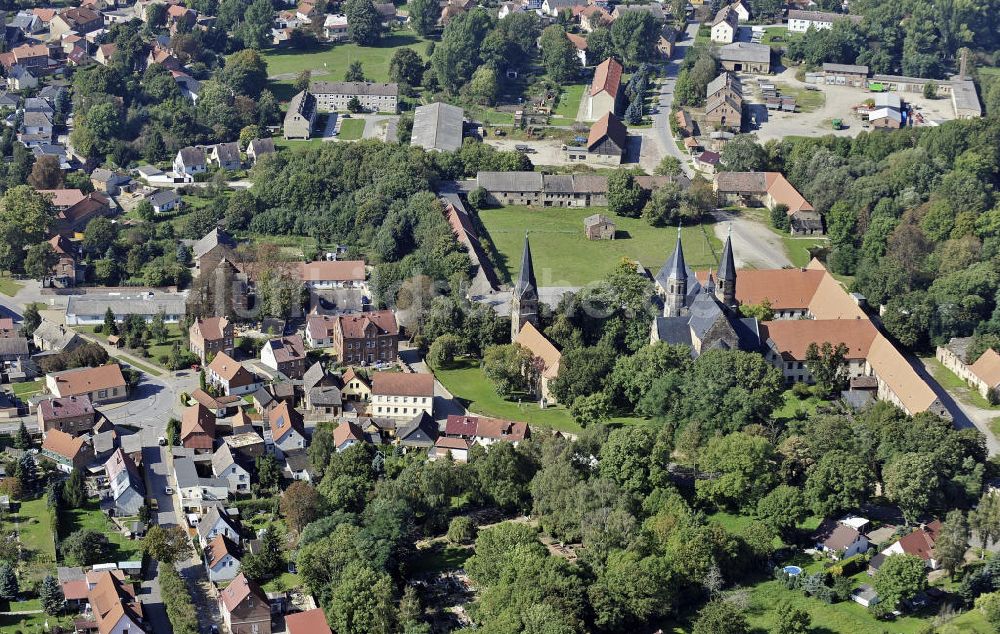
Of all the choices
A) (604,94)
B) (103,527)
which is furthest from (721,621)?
(604,94)

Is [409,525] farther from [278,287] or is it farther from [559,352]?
[278,287]

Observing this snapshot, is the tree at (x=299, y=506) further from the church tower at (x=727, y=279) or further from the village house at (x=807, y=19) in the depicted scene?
the village house at (x=807, y=19)

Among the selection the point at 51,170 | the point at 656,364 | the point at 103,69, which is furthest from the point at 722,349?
the point at 103,69

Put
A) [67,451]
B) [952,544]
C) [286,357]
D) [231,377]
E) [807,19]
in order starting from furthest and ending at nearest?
1. [807,19]
2. [286,357]
3. [231,377]
4. [67,451]
5. [952,544]

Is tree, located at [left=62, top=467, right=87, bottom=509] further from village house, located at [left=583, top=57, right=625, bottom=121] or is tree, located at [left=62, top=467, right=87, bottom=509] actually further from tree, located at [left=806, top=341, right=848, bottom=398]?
village house, located at [left=583, top=57, right=625, bottom=121]

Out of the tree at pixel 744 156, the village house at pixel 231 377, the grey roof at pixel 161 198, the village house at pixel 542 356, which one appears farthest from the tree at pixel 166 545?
the tree at pixel 744 156

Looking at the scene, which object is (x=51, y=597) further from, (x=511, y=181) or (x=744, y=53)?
(x=744, y=53)
